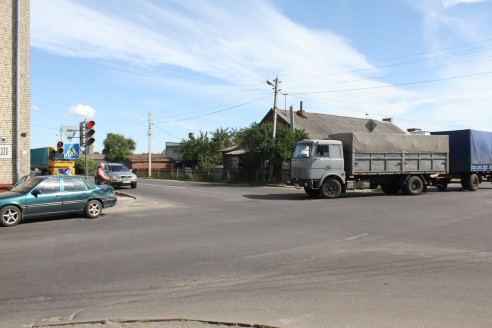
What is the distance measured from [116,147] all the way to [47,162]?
5385cm

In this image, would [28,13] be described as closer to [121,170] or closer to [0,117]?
[0,117]

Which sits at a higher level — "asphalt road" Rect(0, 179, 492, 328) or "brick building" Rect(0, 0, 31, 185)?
"brick building" Rect(0, 0, 31, 185)

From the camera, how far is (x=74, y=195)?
13.0m

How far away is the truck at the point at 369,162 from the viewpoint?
1945 centimetres

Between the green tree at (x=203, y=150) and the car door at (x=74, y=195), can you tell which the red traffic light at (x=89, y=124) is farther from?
the green tree at (x=203, y=150)

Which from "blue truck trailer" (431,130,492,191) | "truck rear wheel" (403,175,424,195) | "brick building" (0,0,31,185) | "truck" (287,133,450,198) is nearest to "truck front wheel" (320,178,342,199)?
"truck" (287,133,450,198)

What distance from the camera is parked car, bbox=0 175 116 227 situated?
1173cm

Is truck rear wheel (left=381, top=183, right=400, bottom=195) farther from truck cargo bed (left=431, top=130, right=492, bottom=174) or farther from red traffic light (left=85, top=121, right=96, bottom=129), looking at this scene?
red traffic light (left=85, top=121, right=96, bottom=129)

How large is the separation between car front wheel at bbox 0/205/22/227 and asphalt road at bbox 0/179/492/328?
29 cm

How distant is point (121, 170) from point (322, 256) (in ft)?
73.8

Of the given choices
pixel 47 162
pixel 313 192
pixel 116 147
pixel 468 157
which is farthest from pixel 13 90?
pixel 116 147

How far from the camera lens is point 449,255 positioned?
24.9ft

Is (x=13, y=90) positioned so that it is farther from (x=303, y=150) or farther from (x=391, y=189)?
(x=391, y=189)

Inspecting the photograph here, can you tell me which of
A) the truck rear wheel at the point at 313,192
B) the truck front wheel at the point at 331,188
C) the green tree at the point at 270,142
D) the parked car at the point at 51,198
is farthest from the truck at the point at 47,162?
the truck front wheel at the point at 331,188
